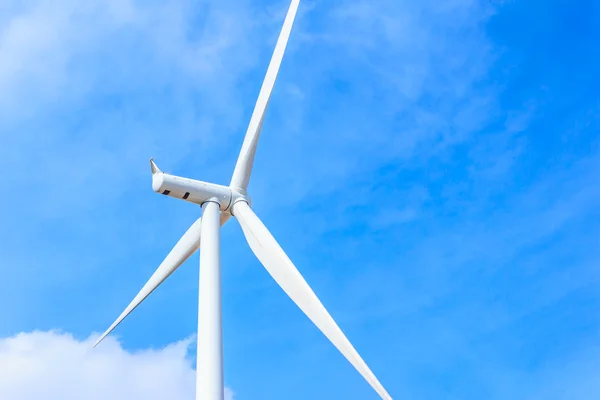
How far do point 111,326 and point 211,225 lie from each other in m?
8.41

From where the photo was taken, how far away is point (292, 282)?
20.9 meters

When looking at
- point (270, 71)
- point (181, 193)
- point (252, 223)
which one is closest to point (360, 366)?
point (252, 223)

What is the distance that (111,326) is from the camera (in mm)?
27594

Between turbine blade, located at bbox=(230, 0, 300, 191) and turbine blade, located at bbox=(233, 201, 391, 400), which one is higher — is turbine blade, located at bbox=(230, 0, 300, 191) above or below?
above

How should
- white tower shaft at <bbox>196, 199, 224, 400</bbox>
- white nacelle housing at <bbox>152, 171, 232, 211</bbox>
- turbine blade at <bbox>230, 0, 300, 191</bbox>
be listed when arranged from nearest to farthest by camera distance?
white tower shaft at <bbox>196, 199, 224, 400</bbox> < white nacelle housing at <bbox>152, 171, 232, 211</bbox> < turbine blade at <bbox>230, 0, 300, 191</bbox>

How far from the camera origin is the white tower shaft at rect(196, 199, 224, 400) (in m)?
17.8

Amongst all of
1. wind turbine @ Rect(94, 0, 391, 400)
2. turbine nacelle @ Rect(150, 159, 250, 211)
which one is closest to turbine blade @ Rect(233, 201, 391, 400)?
wind turbine @ Rect(94, 0, 391, 400)

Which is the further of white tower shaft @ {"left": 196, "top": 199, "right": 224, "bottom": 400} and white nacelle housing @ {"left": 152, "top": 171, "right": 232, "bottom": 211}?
white nacelle housing @ {"left": 152, "top": 171, "right": 232, "bottom": 211}

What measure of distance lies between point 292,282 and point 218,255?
2.50 metres

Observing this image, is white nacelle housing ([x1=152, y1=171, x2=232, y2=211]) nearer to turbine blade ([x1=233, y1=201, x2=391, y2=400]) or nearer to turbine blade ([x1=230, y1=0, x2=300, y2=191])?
turbine blade ([x1=233, y1=201, x2=391, y2=400])

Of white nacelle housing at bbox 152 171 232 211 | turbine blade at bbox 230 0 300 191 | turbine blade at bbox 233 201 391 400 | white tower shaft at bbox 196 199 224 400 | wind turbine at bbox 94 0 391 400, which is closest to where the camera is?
white tower shaft at bbox 196 199 224 400

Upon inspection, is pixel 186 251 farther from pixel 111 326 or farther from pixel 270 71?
pixel 270 71

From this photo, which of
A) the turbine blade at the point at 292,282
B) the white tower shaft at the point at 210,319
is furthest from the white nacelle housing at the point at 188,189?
the white tower shaft at the point at 210,319

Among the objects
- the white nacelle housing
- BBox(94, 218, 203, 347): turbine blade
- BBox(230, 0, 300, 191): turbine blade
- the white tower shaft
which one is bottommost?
the white tower shaft
